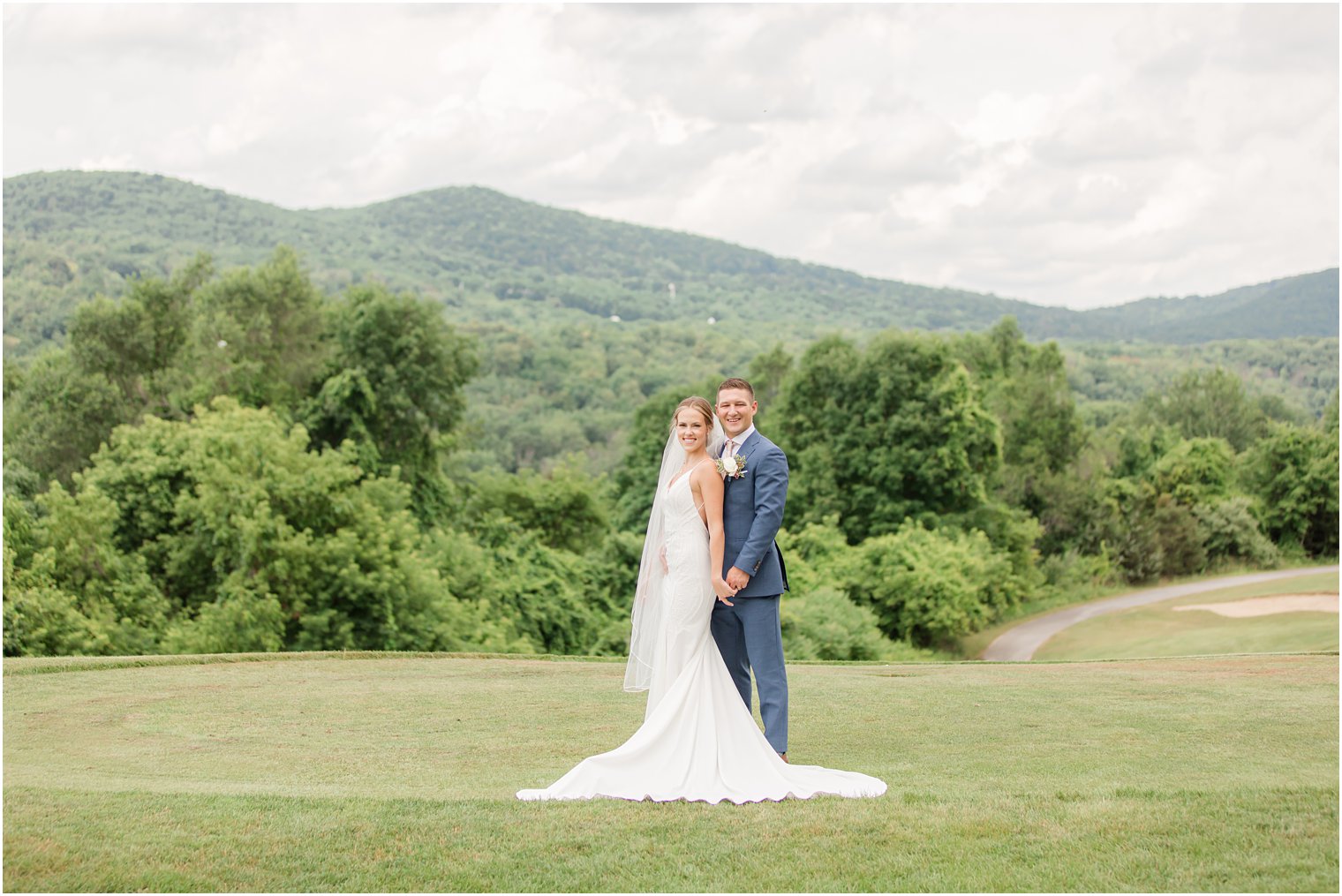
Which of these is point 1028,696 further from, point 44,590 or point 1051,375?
point 1051,375

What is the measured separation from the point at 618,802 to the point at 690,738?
69 centimetres

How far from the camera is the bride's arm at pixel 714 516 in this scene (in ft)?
24.8

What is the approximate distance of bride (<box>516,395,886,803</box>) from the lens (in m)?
6.89

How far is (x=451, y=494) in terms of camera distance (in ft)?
129

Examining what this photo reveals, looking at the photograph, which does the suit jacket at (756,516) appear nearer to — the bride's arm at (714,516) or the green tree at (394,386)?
the bride's arm at (714,516)

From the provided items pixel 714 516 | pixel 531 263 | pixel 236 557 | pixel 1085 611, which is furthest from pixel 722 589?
pixel 531 263

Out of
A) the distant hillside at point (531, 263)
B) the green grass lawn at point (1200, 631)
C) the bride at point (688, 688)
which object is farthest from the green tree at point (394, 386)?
the distant hillside at point (531, 263)

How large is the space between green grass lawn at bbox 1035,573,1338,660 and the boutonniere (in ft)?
69.7

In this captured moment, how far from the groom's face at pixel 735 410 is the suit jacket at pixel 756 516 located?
0.12 m

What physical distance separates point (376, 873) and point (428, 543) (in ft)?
86.0

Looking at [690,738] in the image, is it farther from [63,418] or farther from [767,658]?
[63,418]

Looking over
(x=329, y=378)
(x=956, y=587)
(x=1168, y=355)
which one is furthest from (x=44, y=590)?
(x=1168, y=355)

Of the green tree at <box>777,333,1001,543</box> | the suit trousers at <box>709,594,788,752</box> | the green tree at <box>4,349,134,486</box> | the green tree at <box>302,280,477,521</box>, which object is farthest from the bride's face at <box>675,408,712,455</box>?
the green tree at <box>777,333,1001,543</box>

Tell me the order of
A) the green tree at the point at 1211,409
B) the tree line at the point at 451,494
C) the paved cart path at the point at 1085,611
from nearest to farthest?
the tree line at the point at 451,494
the paved cart path at the point at 1085,611
the green tree at the point at 1211,409
